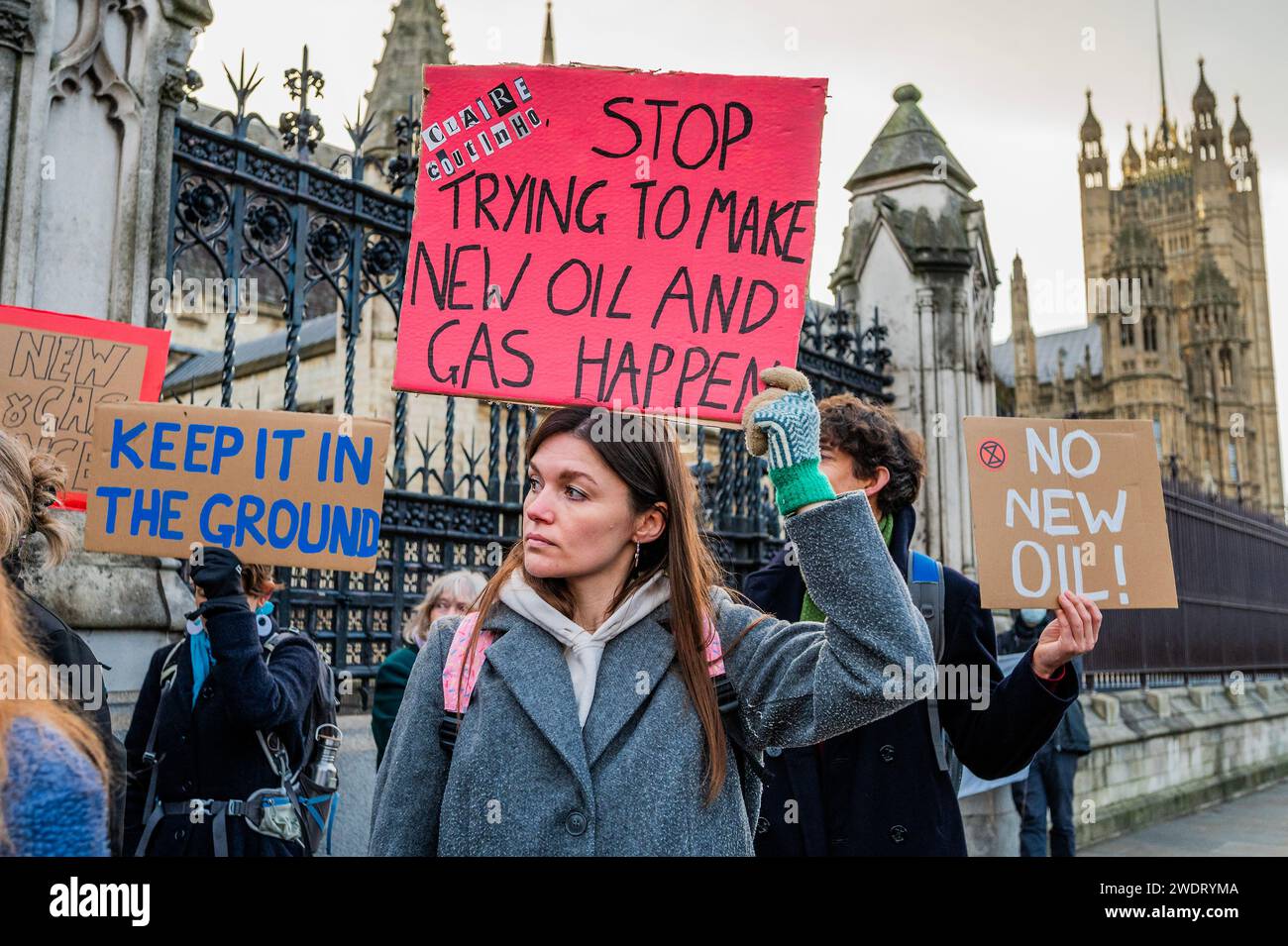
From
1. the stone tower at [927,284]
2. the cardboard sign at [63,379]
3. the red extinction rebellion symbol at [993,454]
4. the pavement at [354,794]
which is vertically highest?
the stone tower at [927,284]

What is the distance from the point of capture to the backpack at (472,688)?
6.06ft

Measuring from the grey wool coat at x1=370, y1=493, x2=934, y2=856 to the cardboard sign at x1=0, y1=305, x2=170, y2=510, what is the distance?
1998mm

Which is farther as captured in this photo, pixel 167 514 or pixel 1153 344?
pixel 1153 344

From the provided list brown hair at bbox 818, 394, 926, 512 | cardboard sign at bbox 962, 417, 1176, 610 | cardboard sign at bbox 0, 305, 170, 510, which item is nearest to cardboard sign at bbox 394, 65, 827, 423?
brown hair at bbox 818, 394, 926, 512

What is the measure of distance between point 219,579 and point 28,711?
1.78m

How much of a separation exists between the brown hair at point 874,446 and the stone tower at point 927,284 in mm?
5359

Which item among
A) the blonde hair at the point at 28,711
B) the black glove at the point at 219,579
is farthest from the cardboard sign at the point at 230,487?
the blonde hair at the point at 28,711

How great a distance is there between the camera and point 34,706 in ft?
4.09

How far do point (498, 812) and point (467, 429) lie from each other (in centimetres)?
1224

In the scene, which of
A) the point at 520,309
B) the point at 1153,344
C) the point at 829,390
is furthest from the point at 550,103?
the point at 1153,344

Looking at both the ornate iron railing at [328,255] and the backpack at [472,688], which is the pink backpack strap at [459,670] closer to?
the backpack at [472,688]
